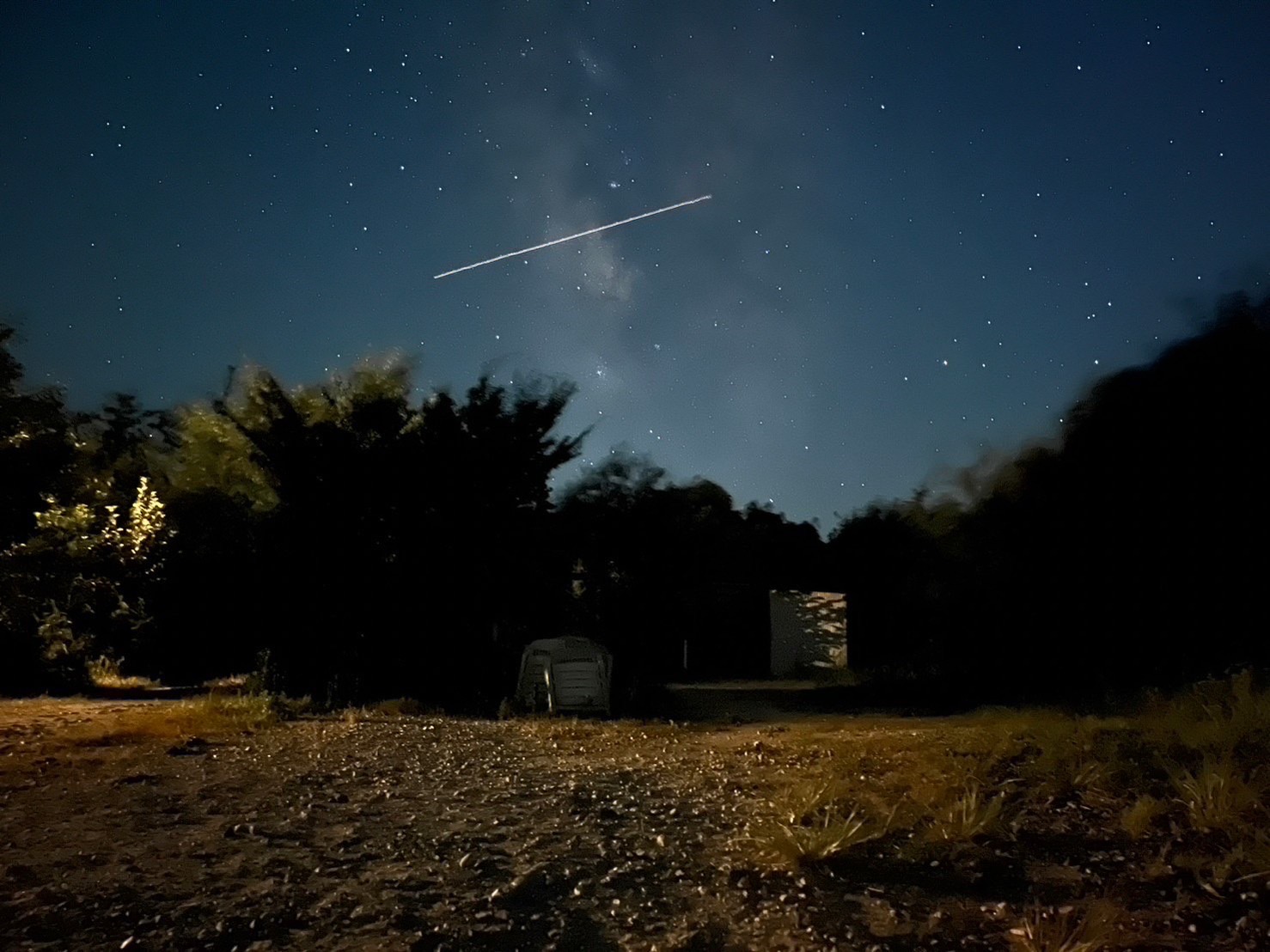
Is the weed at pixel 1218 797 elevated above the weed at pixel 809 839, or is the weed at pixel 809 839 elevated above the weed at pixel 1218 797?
the weed at pixel 1218 797

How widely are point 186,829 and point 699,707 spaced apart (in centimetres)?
1181

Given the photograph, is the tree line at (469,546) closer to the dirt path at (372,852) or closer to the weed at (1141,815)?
the dirt path at (372,852)

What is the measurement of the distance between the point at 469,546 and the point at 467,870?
11655 millimetres

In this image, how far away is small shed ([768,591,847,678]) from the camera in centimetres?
2766

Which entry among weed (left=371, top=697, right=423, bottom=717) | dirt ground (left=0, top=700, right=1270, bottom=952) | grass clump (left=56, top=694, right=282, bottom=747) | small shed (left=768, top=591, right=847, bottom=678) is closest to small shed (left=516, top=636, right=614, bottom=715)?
weed (left=371, top=697, right=423, bottom=717)

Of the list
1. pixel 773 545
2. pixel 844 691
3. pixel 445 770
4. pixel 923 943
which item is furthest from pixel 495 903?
pixel 773 545

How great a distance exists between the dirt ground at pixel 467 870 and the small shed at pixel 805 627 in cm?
1990

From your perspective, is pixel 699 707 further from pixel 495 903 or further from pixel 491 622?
pixel 495 903

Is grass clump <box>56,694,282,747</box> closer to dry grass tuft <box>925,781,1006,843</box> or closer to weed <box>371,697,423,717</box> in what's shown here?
weed <box>371,697,423,717</box>

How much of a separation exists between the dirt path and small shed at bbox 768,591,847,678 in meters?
19.4

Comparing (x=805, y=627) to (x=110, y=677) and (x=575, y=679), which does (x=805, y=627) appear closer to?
(x=575, y=679)

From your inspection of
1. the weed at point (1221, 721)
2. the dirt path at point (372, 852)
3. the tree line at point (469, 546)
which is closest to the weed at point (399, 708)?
the tree line at point (469, 546)

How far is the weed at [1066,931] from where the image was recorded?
3.95 m

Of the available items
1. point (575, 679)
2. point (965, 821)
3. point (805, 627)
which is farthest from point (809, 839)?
point (805, 627)
